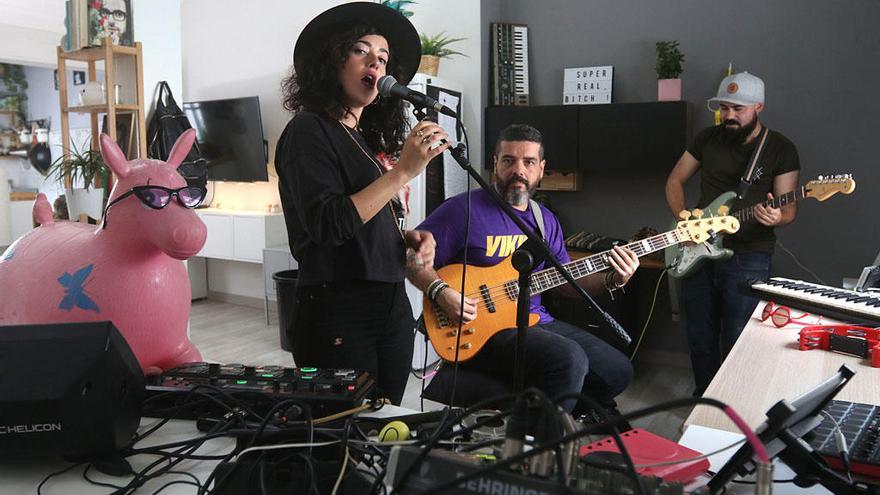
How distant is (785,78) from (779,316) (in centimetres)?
224

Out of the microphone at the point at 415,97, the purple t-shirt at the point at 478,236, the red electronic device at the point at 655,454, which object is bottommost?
the red electronic device at the point at 655,454

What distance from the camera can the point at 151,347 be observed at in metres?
1.22

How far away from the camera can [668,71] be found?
3658 mm

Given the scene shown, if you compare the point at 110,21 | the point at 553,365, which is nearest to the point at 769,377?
the point at 553,365

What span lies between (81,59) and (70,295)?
219cm

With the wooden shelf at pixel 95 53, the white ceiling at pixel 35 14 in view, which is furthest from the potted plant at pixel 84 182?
the white ceiling at pixel 35 14

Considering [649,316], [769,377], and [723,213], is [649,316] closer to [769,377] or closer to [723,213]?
[723,213]

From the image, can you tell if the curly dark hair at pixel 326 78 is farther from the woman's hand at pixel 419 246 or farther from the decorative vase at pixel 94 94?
the decorative vase at pixel 94 94

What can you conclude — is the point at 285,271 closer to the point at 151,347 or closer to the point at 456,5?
the point at 456,5

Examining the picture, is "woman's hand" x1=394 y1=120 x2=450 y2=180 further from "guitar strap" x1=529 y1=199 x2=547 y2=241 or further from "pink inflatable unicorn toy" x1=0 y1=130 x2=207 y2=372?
"guitar strap" x1=529 y1=199 x2=547 y2=241

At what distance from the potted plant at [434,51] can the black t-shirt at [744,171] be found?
5.35 feet

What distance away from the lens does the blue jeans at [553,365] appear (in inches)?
83.0

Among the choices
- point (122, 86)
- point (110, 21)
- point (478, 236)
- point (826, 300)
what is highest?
point (110, 21)

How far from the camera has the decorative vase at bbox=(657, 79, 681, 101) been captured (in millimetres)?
3654
